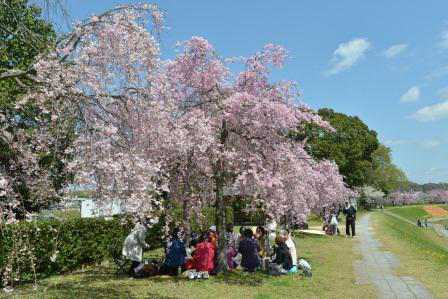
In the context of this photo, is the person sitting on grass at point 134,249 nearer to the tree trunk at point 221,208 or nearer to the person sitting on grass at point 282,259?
the tree trunk at point 221,208

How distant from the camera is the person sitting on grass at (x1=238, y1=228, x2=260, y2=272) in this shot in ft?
48.7

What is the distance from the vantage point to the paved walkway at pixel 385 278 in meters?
12.1

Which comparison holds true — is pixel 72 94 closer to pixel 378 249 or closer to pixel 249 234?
pixel 249 234

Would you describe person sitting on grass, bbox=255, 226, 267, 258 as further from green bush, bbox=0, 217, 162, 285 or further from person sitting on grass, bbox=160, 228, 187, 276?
green bush, bbox=0, 217, 162, 285

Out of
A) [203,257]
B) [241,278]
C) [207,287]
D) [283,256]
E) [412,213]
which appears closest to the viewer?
[207,287]

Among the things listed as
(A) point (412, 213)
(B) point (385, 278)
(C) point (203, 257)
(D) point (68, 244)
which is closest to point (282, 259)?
(C) point (203, 257)

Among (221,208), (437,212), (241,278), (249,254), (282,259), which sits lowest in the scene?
(241,278)

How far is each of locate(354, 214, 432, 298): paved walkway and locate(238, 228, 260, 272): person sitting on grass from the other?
302 centimetres

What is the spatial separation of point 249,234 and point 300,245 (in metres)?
8.99

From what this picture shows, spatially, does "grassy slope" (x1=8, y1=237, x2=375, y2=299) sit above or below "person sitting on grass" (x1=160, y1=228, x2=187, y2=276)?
below

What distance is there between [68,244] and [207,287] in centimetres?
513

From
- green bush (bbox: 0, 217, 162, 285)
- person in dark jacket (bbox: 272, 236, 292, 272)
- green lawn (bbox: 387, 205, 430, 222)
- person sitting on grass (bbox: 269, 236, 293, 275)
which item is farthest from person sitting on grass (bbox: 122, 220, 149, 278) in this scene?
green lawn (bbox: 387, 205, 430, 222)

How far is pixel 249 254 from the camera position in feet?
48.9

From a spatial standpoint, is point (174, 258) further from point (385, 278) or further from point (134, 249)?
point (385, 278)
